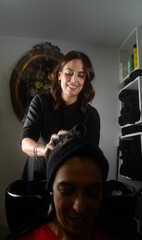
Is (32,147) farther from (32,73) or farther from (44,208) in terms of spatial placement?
(32,73)

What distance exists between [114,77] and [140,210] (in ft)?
1.93

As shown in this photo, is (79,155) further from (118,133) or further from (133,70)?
(133,70)

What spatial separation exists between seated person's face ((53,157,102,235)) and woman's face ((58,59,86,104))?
35cm

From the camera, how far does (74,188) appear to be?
0.45 metres

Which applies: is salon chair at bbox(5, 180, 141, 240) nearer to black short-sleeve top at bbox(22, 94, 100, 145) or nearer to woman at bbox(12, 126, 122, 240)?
woman at bbox(12, 126, 122, 240)

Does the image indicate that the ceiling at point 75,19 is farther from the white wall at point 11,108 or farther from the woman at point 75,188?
the woman at point 75,188

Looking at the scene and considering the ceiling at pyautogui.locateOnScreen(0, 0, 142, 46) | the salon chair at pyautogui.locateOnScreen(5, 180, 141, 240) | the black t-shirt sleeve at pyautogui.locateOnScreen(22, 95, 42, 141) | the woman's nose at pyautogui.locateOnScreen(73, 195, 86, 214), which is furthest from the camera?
the ceiling at pyautogui.locateOnScreen(0, 0, 142, 46)

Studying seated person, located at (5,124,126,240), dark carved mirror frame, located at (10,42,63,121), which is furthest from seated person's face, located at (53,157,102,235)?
dark carved mirror frame, located at (10,42,63,121)

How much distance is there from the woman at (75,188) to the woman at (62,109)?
25 centimetres

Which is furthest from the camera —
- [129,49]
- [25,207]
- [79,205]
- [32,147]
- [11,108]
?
[129,49]

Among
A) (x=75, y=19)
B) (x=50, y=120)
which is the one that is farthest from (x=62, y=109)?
(x=75, y=19)

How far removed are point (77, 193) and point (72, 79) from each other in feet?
1.47

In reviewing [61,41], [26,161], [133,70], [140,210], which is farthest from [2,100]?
[140,210]

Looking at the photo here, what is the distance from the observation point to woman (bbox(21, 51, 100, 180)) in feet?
2.48
